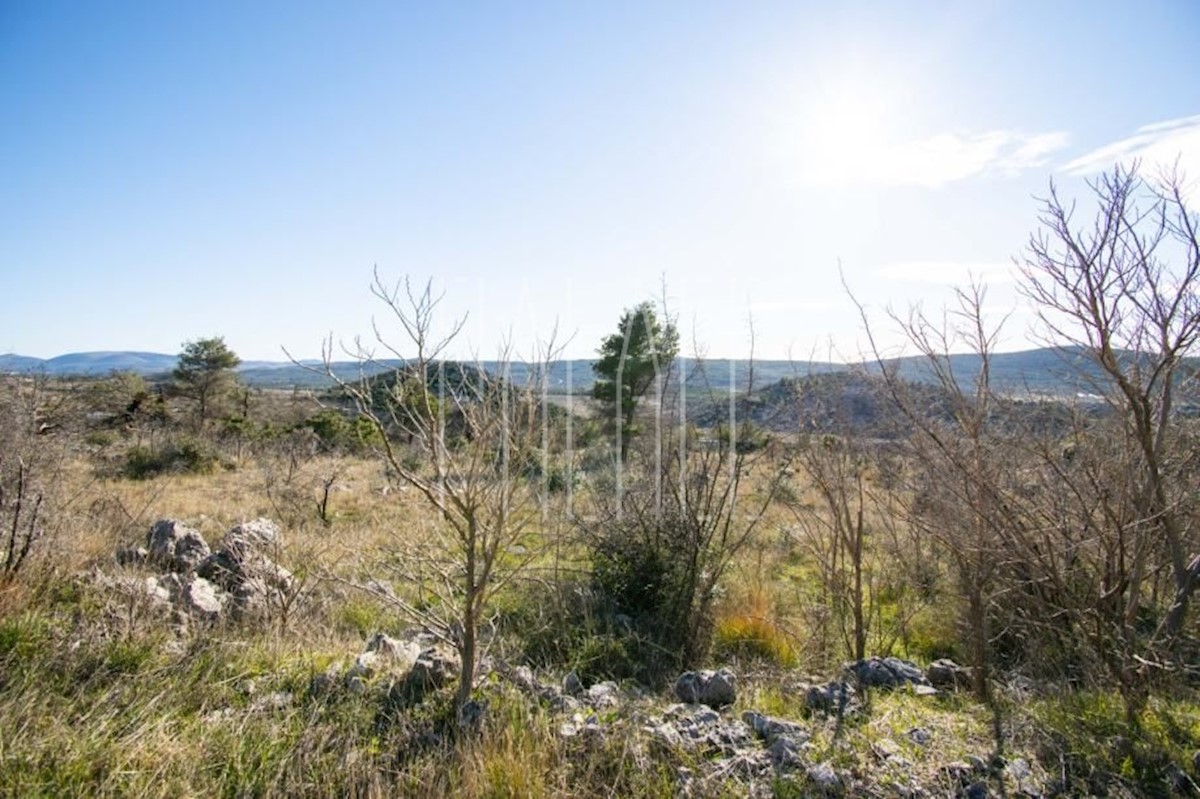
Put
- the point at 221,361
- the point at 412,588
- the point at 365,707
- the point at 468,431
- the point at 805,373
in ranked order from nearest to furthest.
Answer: the point at 365,707, the point at 468,431, the point at 805,373, the point at 412,588, the point at 221,361

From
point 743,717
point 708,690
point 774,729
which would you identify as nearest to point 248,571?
point 708,690

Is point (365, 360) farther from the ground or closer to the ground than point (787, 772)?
farther from the ground

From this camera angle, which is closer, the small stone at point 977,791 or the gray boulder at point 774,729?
the small stone at point 977,791

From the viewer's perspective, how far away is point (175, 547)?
5.27 m

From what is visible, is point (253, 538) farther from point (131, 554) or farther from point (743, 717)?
point (743, 717)

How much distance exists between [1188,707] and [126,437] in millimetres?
21288

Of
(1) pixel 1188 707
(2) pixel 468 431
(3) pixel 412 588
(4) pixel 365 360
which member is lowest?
(3) pixel 412 588

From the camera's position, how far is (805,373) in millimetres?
5059

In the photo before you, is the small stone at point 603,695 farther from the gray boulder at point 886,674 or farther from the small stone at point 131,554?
the small stone at point 131,554

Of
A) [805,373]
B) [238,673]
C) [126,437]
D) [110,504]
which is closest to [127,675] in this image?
[238,673]

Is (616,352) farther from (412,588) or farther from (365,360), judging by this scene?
(365,360)

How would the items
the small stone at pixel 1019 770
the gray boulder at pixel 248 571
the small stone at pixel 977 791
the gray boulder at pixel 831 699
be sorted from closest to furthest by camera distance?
the small stone at pixel 977 791 < the small stone at pixel 1019 770 < the gray boulder at pixel 831 699 < the gray boulder at pixel 248 571

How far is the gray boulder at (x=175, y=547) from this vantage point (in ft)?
16.8

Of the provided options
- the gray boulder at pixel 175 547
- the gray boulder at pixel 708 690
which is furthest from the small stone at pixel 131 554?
the gray boulder at pixel 708 690
